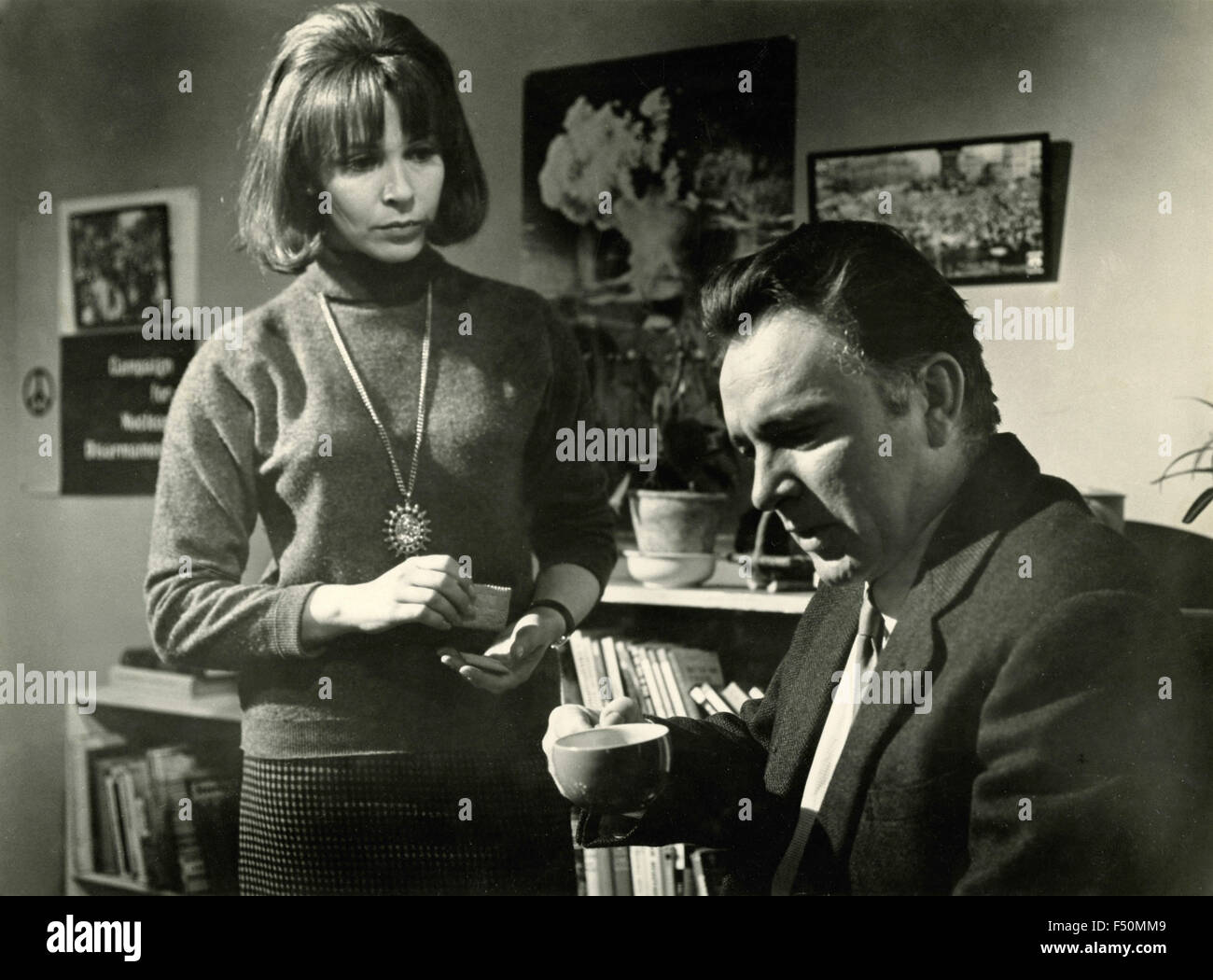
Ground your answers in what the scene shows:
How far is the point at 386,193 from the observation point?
151cm

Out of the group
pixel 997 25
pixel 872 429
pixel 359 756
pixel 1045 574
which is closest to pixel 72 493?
pixel 359 756

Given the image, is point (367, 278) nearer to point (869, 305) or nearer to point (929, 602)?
point (869, 305)

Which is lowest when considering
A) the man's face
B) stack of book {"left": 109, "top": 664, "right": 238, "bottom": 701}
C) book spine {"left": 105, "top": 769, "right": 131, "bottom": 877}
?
book spine {"left": 105, "top": 769, "right": 131, "bottom": 877}

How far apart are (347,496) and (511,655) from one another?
32cm

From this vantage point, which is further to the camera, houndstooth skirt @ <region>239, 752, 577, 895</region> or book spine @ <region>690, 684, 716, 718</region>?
book spine @ <region>690, 684, 716, 718</region>

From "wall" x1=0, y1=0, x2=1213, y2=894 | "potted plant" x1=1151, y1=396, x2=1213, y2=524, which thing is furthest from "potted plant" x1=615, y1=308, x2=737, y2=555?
"potted plant" x1=1151, y1=396, x2=1213, y2=524

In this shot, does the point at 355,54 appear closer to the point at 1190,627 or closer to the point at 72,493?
the point at 72,493

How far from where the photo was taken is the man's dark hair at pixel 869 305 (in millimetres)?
1218

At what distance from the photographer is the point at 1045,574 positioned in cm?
112

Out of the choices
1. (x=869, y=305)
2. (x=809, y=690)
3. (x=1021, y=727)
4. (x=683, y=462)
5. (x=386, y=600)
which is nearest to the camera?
(x=1021, y=727)

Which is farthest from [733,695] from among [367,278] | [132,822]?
[132,822]

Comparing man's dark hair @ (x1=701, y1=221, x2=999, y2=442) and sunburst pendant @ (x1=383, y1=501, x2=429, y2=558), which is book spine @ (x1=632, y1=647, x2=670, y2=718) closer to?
sunburst pendant @ (x1=383, y1=501, x2=429, y2=558)

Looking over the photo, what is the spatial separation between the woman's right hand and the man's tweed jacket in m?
0.58

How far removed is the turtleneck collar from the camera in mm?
1521
